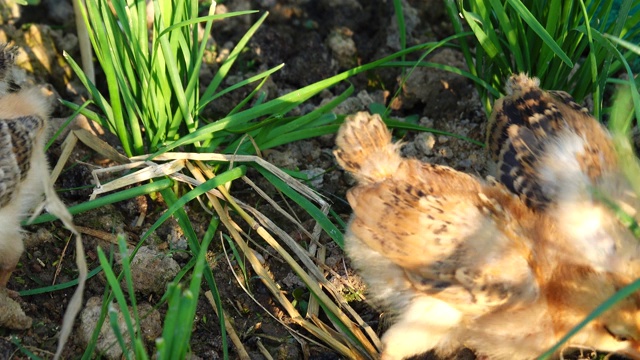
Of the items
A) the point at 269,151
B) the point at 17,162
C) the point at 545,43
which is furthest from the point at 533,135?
the point at 17,162

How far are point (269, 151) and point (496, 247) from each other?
1538mm

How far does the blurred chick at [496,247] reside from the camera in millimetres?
2664

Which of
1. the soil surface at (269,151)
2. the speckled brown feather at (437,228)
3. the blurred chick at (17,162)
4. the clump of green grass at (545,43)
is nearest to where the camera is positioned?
the speckled brown feather at (437,228)

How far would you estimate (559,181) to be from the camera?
3.01m

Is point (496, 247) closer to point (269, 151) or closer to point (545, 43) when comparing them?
point (545, 43)

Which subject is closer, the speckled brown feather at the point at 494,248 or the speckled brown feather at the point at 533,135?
the speckled brown feather at the point at 494,248

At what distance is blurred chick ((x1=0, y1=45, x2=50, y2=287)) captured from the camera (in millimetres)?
2984

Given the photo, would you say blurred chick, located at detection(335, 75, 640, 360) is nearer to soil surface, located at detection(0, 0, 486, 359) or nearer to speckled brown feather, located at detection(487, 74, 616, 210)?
speckled brown feather, located at detection(487, 74, 616, 210)

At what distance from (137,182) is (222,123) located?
49 cm

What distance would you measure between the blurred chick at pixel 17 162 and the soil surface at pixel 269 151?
0.76ft

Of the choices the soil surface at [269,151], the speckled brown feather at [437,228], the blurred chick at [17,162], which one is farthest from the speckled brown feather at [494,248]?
the blurred chick at [17,162]

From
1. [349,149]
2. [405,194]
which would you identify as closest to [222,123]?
[349,149]

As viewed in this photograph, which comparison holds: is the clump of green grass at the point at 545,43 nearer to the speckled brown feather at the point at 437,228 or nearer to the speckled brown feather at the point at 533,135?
the speckled brown feather at the point at 533,135

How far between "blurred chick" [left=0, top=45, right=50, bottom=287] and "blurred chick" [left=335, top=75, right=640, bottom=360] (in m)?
1.32
